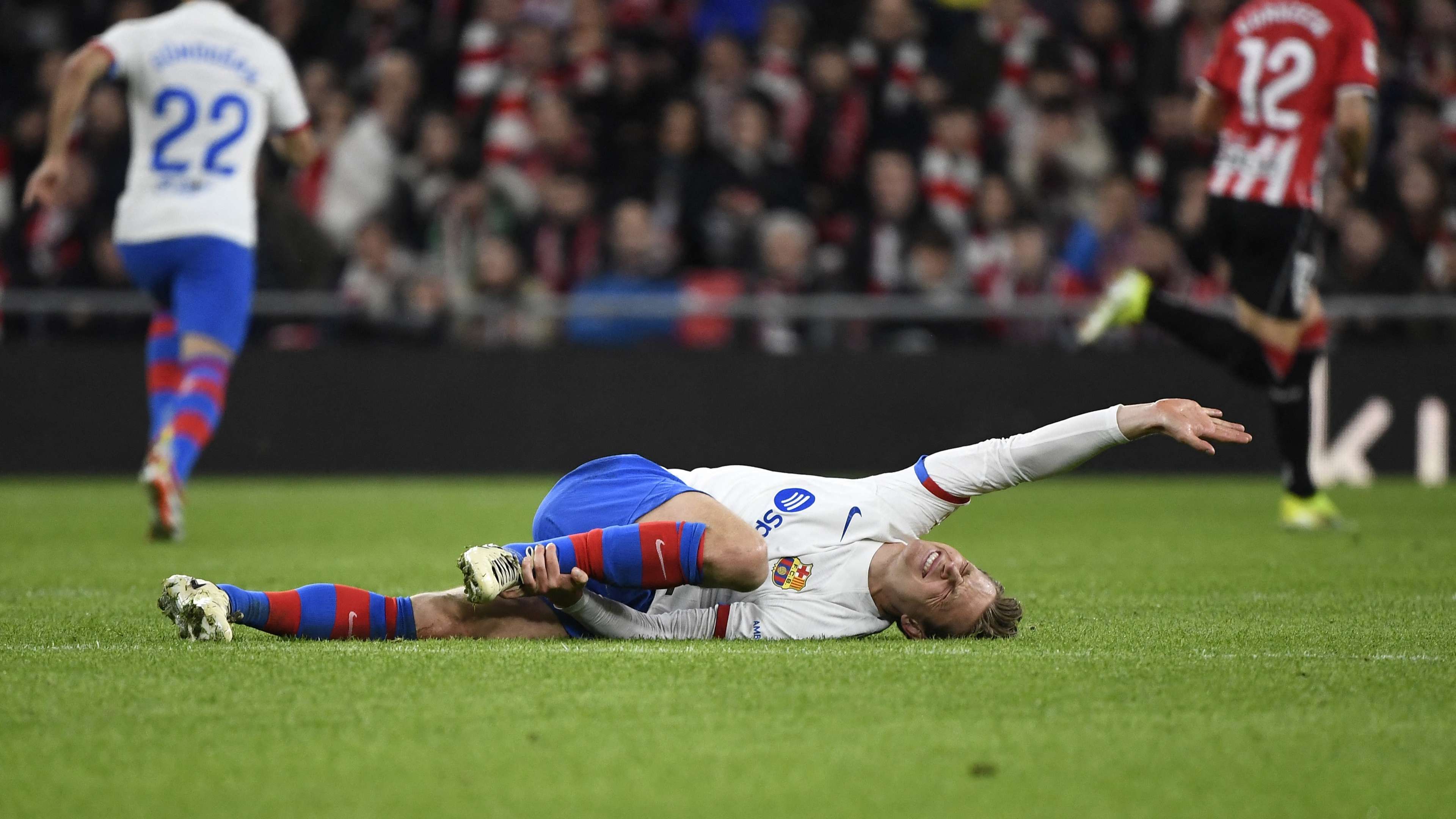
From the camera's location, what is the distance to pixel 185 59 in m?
7.05

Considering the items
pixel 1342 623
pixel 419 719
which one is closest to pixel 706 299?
pixel 1342 623

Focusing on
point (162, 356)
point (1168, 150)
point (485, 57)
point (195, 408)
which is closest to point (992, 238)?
point (1168, 150)

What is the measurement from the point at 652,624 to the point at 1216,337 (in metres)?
3.80

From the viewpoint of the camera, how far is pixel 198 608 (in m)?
3.84

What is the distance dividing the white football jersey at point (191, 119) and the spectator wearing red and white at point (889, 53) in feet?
19.4

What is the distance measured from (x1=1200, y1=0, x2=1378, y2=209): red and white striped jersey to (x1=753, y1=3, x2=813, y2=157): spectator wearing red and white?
4908mm

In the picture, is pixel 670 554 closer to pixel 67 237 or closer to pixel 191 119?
pixel 191 119

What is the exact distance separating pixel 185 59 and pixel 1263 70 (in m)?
4.58

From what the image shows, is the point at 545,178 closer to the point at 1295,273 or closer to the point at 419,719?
the point at 1295,273

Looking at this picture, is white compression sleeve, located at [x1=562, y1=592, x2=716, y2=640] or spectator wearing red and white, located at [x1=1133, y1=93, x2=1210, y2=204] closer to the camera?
white compression sleeve, located at [x1=562, y1=592, x2=716, y2=640]

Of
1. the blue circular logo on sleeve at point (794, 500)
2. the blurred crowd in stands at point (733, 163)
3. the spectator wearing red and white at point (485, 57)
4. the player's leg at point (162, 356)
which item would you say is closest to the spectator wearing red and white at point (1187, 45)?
the blurred crowd in stands at point (733, 163)

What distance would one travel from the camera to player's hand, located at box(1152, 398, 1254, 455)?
3.79m

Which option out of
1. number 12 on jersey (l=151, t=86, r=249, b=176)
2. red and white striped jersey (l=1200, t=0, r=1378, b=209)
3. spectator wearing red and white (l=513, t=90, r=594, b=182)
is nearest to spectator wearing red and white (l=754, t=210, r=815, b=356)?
spectator wearing red and white (l=513, t=90, r=594, b=182)

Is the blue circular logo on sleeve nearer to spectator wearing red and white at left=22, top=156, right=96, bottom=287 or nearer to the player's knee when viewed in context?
the player's knee
